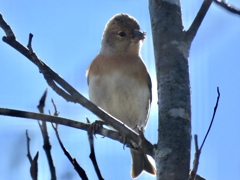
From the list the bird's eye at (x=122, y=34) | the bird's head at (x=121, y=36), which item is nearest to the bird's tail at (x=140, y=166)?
the bird's head at (x=121, y=36)

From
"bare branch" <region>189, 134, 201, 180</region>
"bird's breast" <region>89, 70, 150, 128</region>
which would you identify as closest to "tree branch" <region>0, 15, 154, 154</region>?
"bare branch" <region>189, 134, 201, 180</region>

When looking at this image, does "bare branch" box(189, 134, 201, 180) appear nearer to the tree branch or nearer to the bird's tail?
the tree branch

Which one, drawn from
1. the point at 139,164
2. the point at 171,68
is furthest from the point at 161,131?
the point at 139,164

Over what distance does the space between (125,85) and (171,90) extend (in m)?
3.37

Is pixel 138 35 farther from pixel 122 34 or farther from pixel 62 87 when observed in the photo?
pixel 62 87

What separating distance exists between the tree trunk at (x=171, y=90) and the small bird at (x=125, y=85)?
2.91 m

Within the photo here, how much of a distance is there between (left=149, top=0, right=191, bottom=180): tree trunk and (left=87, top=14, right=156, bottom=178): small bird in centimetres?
291

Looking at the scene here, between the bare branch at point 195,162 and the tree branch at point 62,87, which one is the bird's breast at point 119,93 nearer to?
the tree branch at point 62,87

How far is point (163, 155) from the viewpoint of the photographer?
109 inches

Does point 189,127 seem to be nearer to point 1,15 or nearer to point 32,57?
point 32,57

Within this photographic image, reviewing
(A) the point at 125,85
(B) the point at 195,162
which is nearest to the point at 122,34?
(A) the point at 125,85

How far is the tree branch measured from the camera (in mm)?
2885

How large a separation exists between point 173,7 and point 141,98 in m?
3.12

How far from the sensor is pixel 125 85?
6332 millimetres
